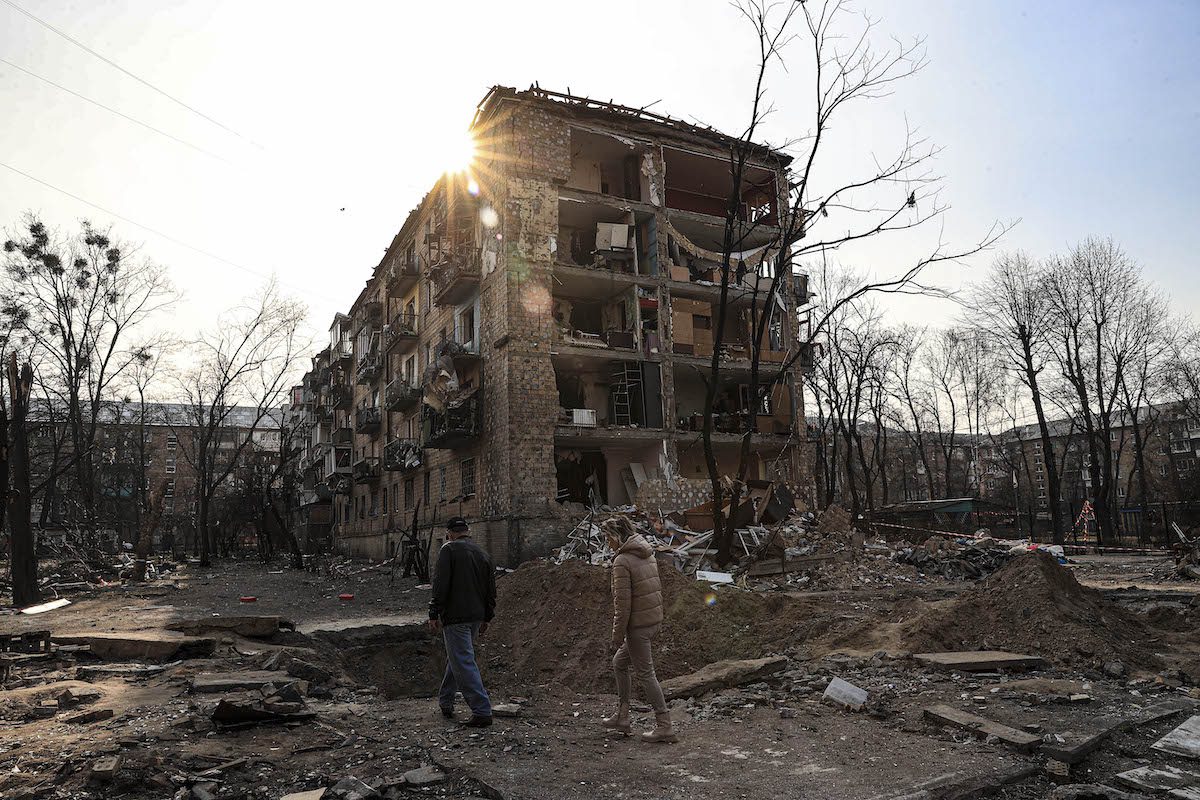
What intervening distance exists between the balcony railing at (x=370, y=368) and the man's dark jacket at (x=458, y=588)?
1228 inches

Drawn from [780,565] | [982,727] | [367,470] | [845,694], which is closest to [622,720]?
[845,694]

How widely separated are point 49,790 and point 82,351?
29.7 meters

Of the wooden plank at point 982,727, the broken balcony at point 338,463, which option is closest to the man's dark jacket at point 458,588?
the wooden plank at point 982,727

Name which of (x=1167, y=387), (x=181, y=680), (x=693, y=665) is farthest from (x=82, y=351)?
(x=1167, y=387)

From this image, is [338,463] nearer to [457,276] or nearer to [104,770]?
[457,276]

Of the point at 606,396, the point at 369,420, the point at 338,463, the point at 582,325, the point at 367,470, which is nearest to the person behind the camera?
the point at 606,396

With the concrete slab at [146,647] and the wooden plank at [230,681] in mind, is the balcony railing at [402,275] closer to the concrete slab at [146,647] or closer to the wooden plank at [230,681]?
the concrete slab at [146,647]

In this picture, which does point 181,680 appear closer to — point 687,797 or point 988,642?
point 687,797

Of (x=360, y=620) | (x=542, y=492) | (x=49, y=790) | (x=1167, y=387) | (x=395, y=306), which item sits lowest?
(x=360, y=620)

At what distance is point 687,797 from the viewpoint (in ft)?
14.5

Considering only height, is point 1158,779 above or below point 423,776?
below

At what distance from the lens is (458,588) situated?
21.3 ft

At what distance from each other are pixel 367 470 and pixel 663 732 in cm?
3289

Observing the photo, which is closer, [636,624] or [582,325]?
[636,624]
